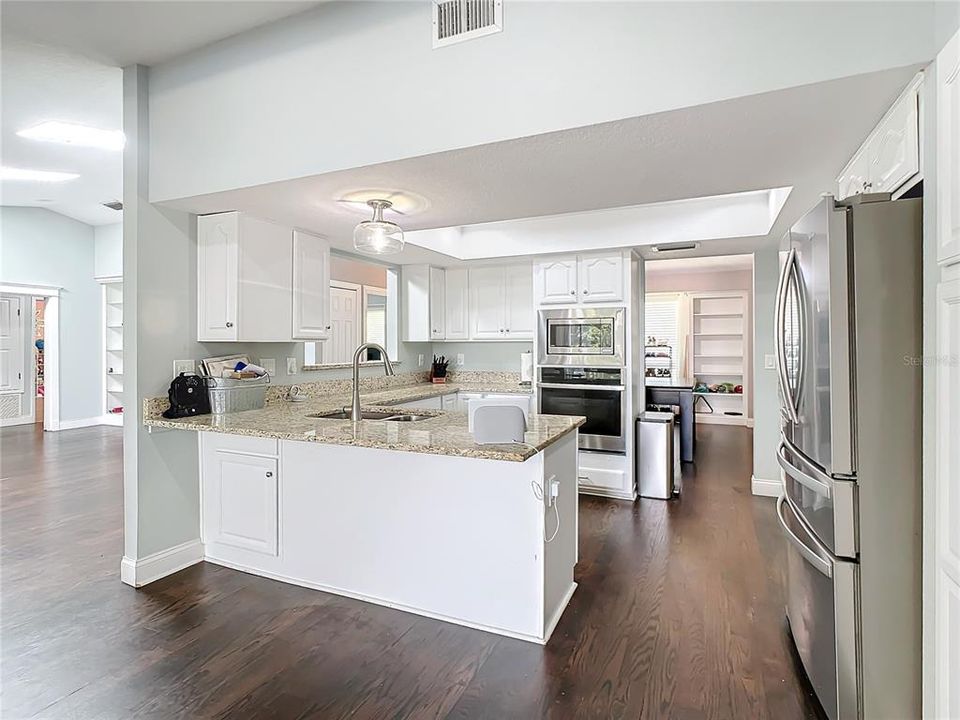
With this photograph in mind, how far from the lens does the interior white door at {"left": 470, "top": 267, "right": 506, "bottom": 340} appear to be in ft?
17.5

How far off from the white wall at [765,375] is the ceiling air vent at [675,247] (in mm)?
681

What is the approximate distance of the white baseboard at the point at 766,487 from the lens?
14.5 ft

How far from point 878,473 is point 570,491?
1407mm

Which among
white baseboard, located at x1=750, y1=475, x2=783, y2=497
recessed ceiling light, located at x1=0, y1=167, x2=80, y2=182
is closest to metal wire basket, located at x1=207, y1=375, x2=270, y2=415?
recessed ceiling light, located at x1=0, y1=167, x2=80, y2=182

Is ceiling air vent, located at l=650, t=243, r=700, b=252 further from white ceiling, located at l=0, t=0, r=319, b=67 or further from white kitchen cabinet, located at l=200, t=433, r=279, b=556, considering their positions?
white kitchen cabinet, located at l=200, t=433, r=279, b=556

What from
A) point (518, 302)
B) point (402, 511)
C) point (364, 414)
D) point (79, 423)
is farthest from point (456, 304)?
point (79, 423)

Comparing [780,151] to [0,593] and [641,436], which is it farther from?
[0,593]

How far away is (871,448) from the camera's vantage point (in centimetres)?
160

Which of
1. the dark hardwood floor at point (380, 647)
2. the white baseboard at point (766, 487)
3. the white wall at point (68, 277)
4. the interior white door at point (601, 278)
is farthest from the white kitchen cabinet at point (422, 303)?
the white wall at point (68, 277)

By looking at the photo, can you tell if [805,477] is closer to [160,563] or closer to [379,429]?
[379,429]

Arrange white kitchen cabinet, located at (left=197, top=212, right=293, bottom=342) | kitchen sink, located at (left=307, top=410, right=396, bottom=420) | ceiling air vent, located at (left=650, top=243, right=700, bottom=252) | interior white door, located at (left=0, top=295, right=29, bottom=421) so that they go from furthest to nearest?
interior white door, located at (left=0, top=295, right=29, bottom=421) → ceiling air vent, located at (left=650, top=243, right=700, bottom=252) → kitchen sink, located at (left=307, top=410, right=396, bottom=420) → white kitchen cabinet, located at (left=197, top=212, right=293, bottom=342)

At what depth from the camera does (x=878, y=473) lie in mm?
1598

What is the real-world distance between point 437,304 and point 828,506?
4253 millimetres

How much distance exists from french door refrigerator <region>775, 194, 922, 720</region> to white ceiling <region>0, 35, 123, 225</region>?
342 centimetres
